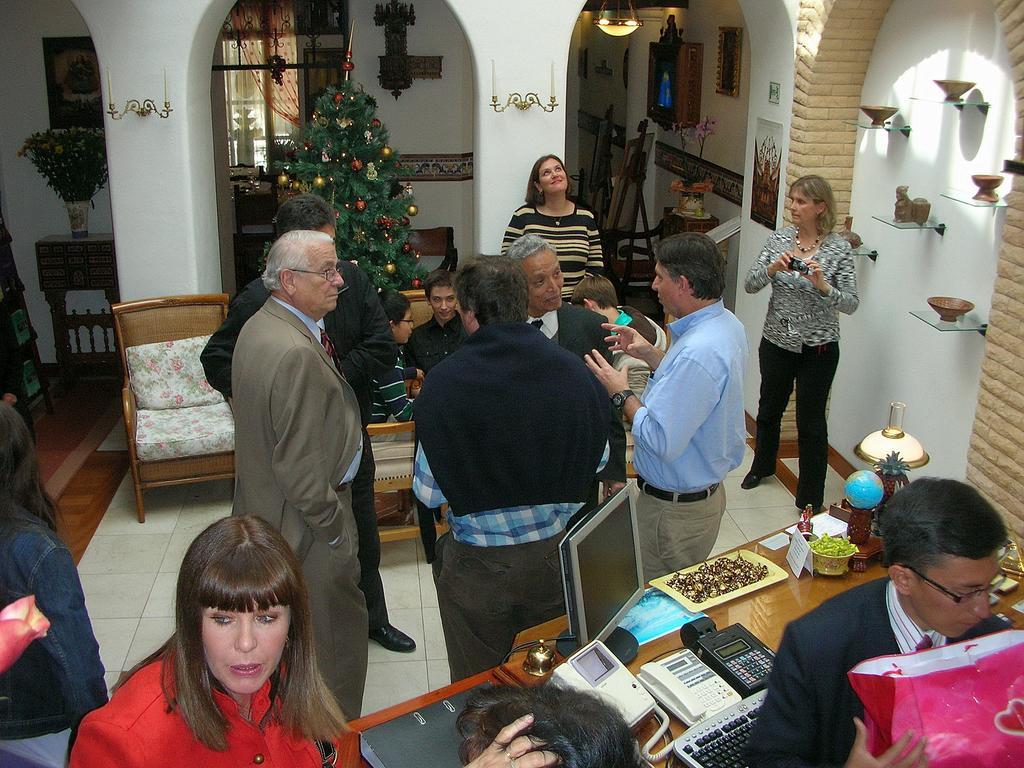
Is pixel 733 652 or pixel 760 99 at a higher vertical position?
pixel 760 99

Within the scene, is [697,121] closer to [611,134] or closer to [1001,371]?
[611,134]

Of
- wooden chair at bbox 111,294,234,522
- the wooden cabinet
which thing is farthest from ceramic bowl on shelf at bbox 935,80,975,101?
Result: the wooden cabinet

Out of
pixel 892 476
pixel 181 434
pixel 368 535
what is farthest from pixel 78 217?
pixel 892 476

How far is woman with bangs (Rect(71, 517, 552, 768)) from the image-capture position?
6.31ft

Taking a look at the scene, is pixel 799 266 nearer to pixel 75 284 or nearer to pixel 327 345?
pixel 327 345

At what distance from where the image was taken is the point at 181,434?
574 cm

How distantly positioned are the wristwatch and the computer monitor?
60 cm

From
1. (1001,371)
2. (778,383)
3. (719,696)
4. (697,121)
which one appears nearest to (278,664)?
(719,696)

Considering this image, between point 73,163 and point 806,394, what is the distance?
534 centimetres

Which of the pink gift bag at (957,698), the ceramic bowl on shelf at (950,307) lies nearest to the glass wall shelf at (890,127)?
the ceramic bowl on shelf at (950,307)

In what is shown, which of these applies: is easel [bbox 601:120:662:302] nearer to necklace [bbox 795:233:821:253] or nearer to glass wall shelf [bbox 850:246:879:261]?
glass wall shelf [bbox 850:246:879:261]

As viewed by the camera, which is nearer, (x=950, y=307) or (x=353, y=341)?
(x=353, y=341)

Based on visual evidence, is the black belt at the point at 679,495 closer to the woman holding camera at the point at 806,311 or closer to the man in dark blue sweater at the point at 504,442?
the man in dark blue sweater at the point at 504,442

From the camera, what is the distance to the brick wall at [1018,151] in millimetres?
4465
